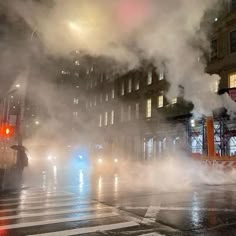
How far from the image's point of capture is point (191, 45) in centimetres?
1839

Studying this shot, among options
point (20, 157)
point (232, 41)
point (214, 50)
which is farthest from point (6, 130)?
point (232, 41)

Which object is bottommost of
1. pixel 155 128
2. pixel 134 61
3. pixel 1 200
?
pixel 1 200

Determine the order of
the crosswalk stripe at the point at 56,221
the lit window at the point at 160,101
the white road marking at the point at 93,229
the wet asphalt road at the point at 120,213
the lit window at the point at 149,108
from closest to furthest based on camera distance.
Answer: the white road marking at the point at 93,229 → the wet asphalt road at the point at 120,213 → the crosswalk stripe at the point at 56,221 → the lit window at the point at 160,101 → the lit window at the point at 149,108

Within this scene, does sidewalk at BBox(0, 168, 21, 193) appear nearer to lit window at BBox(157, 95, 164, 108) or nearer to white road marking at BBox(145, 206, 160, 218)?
white road marking at BBox(145, 206, 160, 218)

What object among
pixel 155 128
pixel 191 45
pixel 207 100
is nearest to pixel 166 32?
pixel 191 45

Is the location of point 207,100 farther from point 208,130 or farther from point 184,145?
point 184,145

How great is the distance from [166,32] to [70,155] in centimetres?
2423

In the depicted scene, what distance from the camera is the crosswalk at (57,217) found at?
19.2 feet

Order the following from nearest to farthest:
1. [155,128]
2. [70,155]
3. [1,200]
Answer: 1. [1,200]
2. [155,128]
3. [70,155]

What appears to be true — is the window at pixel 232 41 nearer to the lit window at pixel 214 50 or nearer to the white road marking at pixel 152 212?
the lit window at pixel 214 50

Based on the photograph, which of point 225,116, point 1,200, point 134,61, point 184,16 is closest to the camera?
point 1,200

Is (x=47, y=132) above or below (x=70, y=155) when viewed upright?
above

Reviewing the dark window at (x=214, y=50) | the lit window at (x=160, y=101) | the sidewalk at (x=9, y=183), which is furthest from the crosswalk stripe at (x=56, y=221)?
the lit window at (x=160, y=101)

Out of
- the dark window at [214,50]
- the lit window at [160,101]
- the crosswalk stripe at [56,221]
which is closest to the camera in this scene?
the crosswalk stripe at [56,221]
